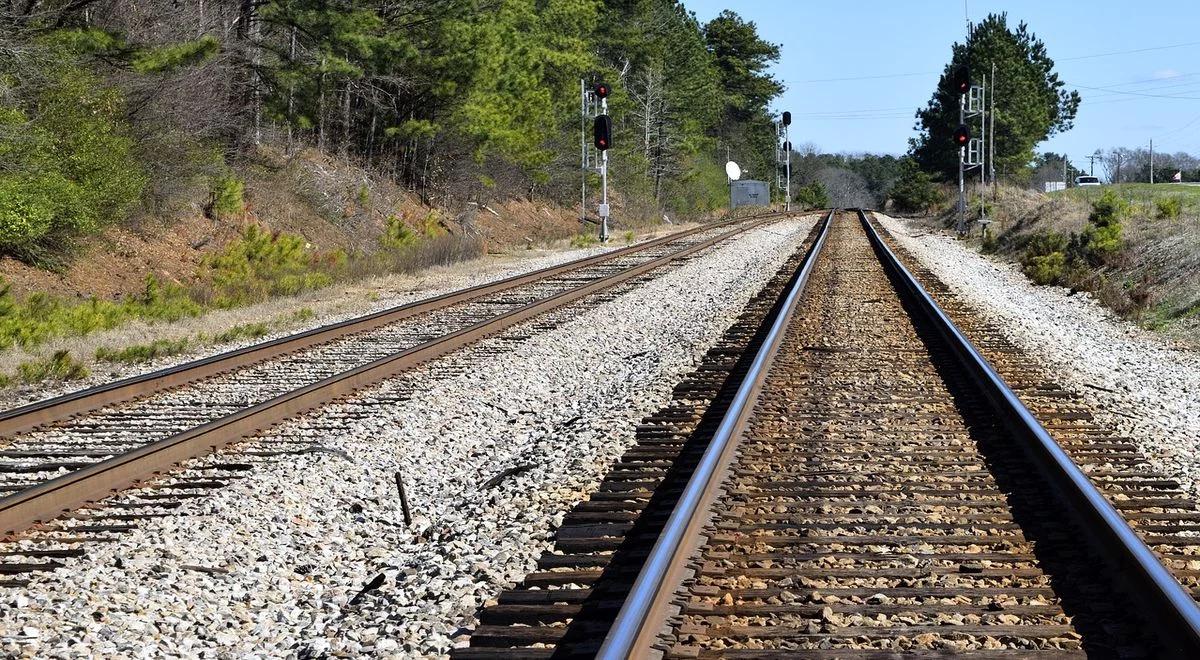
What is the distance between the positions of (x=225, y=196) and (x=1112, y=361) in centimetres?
1812

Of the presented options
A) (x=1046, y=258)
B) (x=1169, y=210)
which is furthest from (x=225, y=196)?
(x=1169, y=210)

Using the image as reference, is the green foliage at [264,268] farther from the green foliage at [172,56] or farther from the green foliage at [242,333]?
the green foliage at [242,333]

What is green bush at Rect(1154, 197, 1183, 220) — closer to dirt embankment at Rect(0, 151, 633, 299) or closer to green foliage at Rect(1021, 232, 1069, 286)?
green foliage at Rect(1021, 232, 1069, 286)

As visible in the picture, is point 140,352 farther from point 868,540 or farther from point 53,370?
point 868,540

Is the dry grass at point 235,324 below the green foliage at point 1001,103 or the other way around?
below

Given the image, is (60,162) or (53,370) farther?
(60,162)

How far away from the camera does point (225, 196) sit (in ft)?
80.1

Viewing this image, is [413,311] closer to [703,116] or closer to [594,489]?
[594,489]

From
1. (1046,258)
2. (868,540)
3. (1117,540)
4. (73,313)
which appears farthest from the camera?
(1046,258)

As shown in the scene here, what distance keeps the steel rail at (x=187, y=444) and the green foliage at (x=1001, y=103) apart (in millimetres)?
71606

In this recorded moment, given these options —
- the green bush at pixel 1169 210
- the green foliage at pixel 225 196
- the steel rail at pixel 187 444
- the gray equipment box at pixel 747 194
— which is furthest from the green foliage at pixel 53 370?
the gray equipment box at pixel 747 194

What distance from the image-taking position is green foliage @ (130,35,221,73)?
19875 millimetres

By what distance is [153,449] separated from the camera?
7320 mm

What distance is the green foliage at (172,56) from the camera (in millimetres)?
19875
